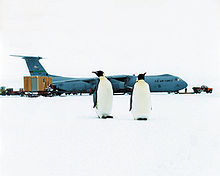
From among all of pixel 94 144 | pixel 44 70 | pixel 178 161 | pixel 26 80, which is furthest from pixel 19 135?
pixel 44 70

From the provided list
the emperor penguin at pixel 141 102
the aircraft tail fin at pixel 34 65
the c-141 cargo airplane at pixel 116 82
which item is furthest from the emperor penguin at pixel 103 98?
the aircraft tail fin at pixel 34 65

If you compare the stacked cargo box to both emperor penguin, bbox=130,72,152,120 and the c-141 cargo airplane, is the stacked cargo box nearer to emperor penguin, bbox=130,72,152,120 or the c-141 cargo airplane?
the c-141 cargo airplane

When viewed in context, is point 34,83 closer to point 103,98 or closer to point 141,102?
point 103,98

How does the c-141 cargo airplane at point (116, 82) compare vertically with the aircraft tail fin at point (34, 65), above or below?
below

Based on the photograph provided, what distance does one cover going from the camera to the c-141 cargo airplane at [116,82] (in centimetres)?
3027

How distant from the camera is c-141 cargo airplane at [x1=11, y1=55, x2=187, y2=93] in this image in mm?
30266

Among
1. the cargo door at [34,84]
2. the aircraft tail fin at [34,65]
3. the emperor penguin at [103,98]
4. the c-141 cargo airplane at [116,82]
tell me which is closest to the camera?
the emperor penguin at [103,98]

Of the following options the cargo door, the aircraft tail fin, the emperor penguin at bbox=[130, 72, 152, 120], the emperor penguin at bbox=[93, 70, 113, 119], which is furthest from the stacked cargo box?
the emperor penguin at bbox=[130, 72, 152, 120]

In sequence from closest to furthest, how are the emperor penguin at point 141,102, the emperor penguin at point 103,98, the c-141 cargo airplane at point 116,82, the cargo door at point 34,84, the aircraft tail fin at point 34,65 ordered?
Result: the emperor penguin at point 141,102
the emperor penguin at point 103,98
the cargo door at point 34,84
the c-141 cargo airplane at point 116,82
the aircraft tail fin at point 34,65

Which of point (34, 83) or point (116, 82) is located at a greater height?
point (34, 83)

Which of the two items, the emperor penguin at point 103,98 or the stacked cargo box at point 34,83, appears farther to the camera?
the stacked cargo box at point 34,83

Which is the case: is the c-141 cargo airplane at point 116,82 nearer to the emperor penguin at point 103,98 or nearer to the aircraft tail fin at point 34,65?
the aircraft tail fin at point 34,65

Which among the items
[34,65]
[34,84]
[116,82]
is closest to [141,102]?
[34,84]

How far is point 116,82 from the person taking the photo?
32.6 m
